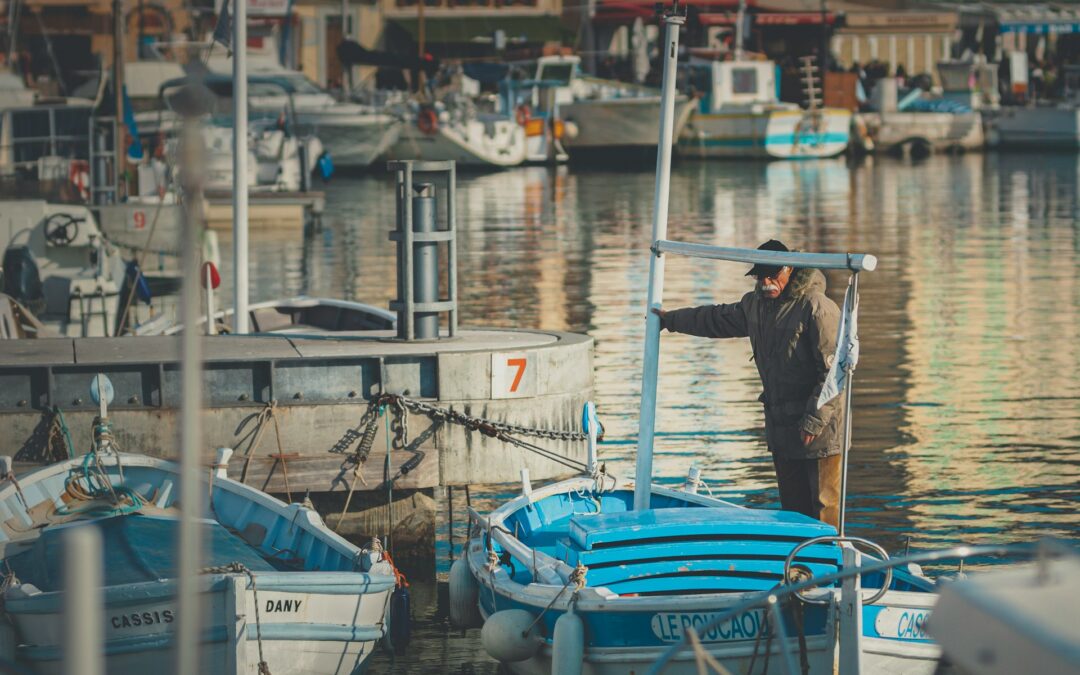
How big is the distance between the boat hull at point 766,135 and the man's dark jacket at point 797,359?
49.4 metres

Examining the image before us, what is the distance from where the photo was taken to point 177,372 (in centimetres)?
1237

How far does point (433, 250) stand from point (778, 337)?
380 centimetres

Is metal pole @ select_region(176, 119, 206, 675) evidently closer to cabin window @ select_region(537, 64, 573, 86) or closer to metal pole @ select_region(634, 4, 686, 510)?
metal pole @ select_region(634, 4, 686, 510)

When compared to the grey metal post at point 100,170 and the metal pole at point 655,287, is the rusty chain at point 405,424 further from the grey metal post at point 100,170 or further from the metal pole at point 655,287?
the grey metal post at point 100,170

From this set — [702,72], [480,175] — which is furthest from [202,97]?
[702,72]

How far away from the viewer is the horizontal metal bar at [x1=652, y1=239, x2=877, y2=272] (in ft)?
28.1

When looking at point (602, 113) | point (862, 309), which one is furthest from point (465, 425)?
point (602, 113)

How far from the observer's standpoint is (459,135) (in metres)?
54.8

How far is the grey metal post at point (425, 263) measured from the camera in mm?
12727

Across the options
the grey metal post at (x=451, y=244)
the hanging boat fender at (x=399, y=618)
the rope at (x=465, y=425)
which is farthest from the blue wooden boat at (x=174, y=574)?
the grey metal post at (x=451, y=244)

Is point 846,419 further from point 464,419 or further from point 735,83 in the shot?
point 735,83

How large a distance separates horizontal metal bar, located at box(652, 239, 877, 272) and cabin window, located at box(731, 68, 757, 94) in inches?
2014

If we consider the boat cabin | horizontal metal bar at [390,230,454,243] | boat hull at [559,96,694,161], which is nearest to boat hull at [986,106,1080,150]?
the boat cabin

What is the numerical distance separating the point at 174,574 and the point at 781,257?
3.53 metres
